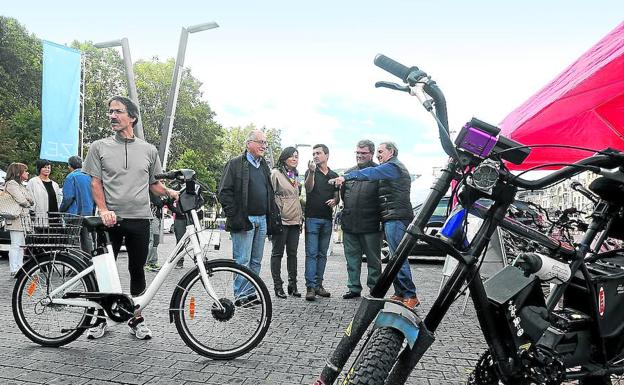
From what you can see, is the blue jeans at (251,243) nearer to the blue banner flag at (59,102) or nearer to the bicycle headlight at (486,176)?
the bicycle headlight at (486,176)

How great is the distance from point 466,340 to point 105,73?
45.2 meters

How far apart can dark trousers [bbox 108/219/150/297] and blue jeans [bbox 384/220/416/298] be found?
114 inches

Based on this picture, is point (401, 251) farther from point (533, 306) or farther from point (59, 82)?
point (59, 82)

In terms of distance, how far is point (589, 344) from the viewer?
244 cm

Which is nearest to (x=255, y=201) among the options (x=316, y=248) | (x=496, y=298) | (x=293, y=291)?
(x=316, y=248)

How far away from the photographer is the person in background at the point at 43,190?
842 cm

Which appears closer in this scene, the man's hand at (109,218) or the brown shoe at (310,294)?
the man's hand at (109,218)

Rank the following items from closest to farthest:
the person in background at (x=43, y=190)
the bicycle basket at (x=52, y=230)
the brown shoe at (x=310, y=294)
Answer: the bicycle basket at (x=52, y=230)
the brown shoe at (x=310, y=294)
the person in background at (x=43, y=190)

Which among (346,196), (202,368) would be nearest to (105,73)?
(346,196)

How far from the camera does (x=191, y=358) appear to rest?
404cm

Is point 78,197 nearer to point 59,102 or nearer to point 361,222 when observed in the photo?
point 361,222

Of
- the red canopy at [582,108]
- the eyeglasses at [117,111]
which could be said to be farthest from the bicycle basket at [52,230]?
the red canopy at [582,108]

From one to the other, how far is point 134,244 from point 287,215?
2785 millimetres

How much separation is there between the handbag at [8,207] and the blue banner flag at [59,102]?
15.4 feet
